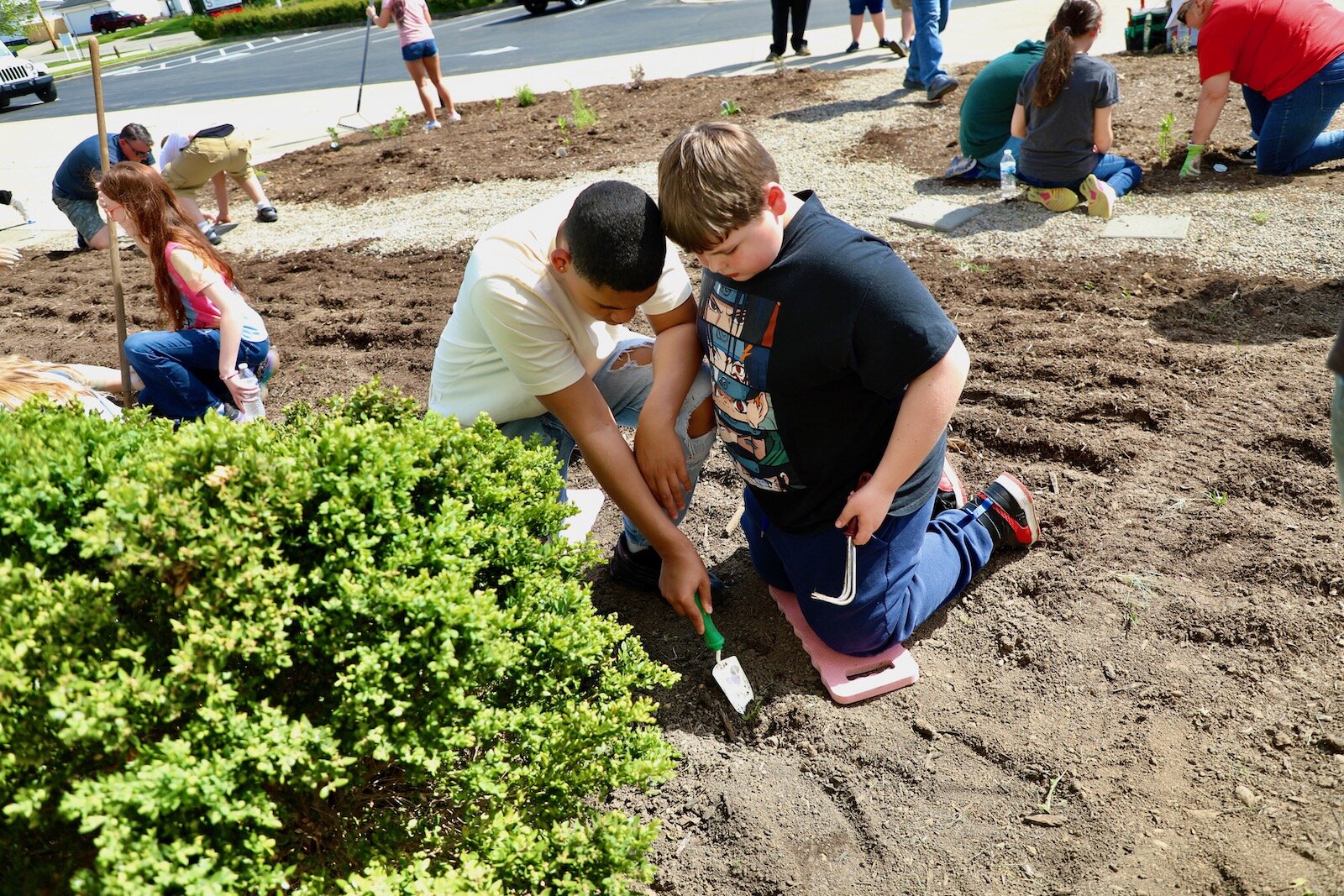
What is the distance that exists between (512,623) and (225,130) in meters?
7.10

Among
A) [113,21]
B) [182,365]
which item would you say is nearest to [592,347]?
[182,365]

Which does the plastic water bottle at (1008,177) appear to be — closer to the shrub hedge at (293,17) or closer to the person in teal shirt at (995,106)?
the person in teal shirt at (995,106)

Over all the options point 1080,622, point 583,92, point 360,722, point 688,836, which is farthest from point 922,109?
point 360,722

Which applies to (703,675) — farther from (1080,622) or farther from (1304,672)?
(1304,672)

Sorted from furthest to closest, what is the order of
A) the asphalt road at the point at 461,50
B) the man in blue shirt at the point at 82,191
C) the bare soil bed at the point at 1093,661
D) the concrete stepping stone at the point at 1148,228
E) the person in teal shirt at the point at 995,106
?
the asphalt road at the point at 461,50
the man in blue shirt at the point at 82,191
the person in teal shirt at the point at 995,106
the concrete stepping stone at the point at 1148,228
the bare soil bed at the point at 1093,661

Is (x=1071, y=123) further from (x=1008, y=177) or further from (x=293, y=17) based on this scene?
(x=293, y=17)

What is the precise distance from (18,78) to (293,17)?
1128 centimetres

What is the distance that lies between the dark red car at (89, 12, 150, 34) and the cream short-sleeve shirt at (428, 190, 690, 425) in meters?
49.2

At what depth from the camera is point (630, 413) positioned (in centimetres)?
326

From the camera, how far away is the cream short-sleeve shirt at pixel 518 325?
2.57 m

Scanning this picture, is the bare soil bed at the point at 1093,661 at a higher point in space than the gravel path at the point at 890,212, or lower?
lower

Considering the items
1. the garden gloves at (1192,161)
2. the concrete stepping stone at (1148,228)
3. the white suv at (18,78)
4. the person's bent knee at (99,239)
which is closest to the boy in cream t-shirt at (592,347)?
the concrete stepping stone at (1148,228)

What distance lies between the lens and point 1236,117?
22.1ft

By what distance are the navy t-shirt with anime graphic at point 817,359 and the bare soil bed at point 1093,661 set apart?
1.88 ft
